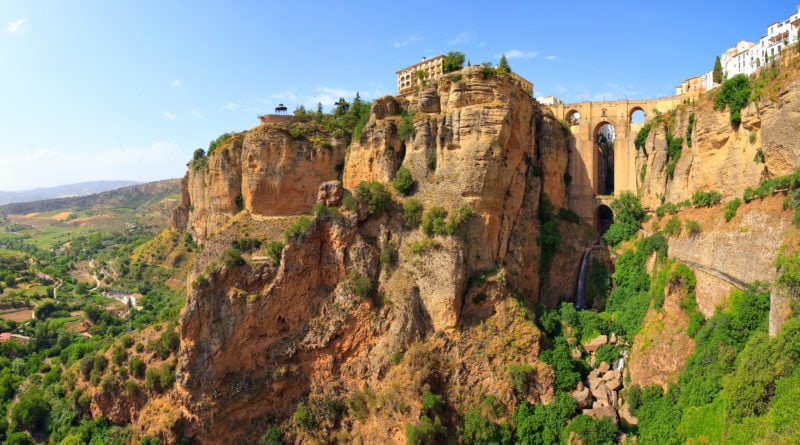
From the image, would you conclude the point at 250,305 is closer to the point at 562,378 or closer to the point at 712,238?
the point at 562,378

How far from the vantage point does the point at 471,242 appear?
29562mm

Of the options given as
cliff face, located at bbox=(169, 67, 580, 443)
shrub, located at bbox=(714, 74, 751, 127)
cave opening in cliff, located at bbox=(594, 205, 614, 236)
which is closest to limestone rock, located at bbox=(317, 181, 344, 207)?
cliff face, located at bbox=(169, 67, 580, 443)

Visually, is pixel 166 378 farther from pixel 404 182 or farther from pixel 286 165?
pixel 404 182

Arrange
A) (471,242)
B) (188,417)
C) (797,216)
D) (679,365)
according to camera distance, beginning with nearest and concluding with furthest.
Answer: (797,216), (679,365), (188,417), (471,242)

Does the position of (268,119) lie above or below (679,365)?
above

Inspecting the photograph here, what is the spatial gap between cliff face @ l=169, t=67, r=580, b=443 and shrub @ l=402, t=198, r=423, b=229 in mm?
496

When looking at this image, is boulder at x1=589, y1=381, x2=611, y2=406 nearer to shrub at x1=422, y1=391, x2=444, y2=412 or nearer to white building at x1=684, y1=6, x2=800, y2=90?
shrub at x1=422, y1=391, x2=444, y2=412

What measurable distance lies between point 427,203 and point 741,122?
683 inches

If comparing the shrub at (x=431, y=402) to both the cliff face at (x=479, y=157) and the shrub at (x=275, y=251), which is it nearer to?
the cliff face at (x=479, y=157)

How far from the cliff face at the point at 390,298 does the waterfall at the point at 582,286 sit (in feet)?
10.6

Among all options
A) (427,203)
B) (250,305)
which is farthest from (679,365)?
(250,305)

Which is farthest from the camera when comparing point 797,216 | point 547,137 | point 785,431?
point 547,137

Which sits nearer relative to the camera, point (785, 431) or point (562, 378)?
point (785, 431)

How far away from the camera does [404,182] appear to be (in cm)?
3078
